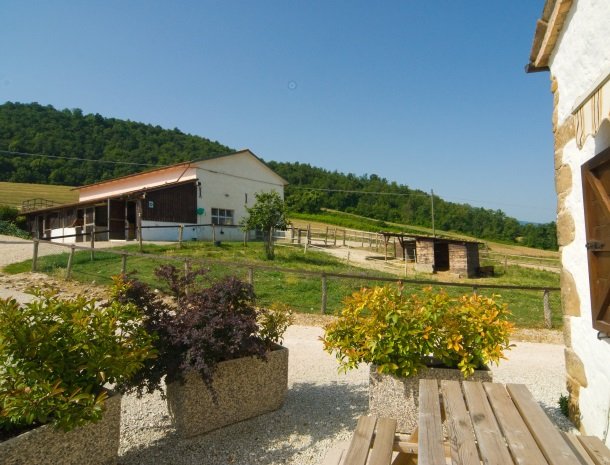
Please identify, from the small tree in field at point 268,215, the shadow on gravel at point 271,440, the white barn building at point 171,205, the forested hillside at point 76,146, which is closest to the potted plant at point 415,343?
the shadow on gravel at point 271,440

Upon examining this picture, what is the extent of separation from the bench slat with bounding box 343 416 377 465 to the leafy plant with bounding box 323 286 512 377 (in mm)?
826

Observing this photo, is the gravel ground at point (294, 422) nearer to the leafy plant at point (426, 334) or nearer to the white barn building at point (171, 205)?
the leafy plant at point (426, 334)

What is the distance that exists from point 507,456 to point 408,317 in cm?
164

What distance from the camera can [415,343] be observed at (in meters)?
3.28

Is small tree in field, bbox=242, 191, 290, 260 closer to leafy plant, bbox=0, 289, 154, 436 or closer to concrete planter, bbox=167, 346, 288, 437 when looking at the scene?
concrete planter, bbox=167, 346, 288, 437

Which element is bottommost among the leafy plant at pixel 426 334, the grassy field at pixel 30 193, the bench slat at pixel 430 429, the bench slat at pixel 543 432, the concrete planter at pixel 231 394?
the concrete planter at pixel 231 394

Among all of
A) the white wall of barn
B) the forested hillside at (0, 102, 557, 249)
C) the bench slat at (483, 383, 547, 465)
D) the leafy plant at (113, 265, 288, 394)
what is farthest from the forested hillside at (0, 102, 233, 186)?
the bench slat at (483, 383, 547, 465)

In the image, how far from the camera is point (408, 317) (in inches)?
133

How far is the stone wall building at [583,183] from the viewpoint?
2.75 m

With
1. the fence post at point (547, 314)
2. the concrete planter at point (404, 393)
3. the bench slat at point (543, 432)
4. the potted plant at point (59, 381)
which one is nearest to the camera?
the bench slat at point (543, 432)

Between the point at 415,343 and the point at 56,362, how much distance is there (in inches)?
103

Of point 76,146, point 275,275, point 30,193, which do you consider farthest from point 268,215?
point 76,146

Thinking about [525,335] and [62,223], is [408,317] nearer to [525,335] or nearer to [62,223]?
[525,335]

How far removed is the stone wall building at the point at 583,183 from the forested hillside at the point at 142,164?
4013 cm
